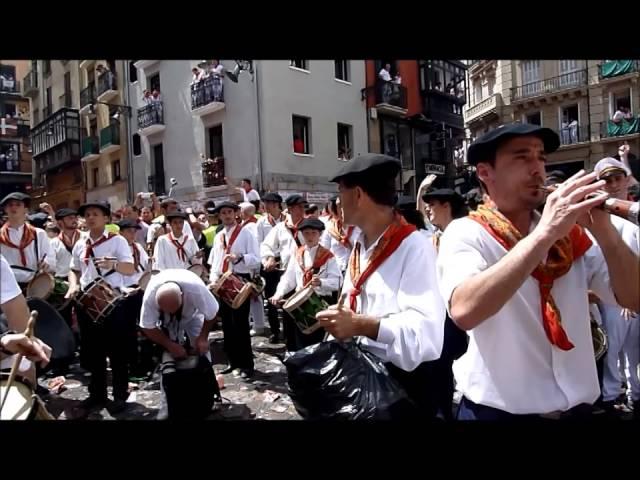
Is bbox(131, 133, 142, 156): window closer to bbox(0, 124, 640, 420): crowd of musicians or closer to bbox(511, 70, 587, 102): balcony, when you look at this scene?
bbox(0, 124, 640, 420): crowd of musicians

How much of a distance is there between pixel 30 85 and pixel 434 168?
2.43 m

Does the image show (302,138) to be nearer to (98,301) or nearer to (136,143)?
(136,143)

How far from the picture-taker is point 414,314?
1.71 meters

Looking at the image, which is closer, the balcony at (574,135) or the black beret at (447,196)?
the balcony at (574,135)

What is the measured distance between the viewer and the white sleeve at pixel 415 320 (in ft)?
5.51

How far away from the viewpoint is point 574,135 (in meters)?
1.90

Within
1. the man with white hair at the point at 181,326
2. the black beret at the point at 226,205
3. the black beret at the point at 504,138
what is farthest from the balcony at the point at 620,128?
the black beret at the point at 226,205

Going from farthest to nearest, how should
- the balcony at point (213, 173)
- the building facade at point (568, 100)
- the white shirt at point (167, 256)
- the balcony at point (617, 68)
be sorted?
the white shirt at point (167, 256)
the balcony at point (213, 173)
the building facade at point (568, 100)
the balcony at point (617, 68)

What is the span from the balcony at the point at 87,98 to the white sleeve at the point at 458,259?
1.78 meters

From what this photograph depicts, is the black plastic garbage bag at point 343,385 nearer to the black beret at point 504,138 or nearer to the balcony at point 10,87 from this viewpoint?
the black beret at point 504,138

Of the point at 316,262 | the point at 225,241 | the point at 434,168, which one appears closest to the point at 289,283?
the point at 316,262
